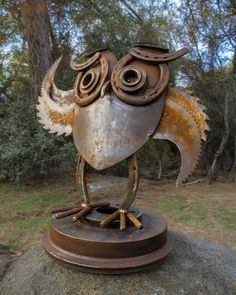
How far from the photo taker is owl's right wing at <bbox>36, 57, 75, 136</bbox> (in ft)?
8.95

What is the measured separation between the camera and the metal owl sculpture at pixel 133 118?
2340mm

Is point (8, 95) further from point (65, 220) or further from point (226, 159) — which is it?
point (65, 220)

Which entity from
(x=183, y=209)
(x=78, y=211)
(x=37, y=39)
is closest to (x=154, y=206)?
(x=183, y=209)

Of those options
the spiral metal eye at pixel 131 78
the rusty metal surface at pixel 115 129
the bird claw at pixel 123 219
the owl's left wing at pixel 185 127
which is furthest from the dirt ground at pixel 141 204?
the spiral metal eye at pixel 131 78

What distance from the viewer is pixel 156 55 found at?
8.00 ft

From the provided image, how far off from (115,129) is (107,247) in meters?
0.74

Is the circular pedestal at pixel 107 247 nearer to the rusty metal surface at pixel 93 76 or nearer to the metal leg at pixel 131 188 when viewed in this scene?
the metal leg at pixel 131 188

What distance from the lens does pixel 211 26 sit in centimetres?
859

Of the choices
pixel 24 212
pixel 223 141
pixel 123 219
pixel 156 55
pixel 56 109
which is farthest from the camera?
pixel 223 141

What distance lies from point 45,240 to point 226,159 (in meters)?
6.98

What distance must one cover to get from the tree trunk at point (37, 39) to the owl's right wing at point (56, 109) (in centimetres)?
425

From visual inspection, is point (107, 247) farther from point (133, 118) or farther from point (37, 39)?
point (37, 39)

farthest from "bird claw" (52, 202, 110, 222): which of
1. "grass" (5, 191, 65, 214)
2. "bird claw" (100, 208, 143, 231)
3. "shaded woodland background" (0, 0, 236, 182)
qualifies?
"shaded woodland background" (0, 0, 236, 182)

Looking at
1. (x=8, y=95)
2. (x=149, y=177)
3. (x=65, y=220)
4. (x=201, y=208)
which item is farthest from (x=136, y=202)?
(x=8, y=95)
